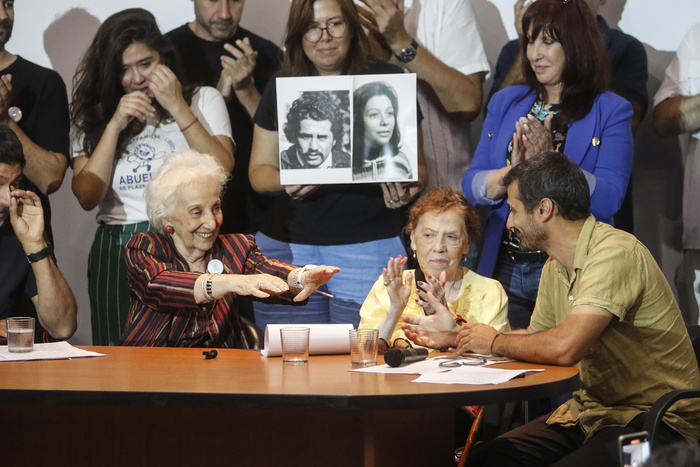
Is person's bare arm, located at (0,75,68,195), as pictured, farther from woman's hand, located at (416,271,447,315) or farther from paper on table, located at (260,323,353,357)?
woman's hand, located at (416,271,447,315)

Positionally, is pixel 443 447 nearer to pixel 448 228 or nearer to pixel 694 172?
pixel 448 228

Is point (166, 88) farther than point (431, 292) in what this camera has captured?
Yes

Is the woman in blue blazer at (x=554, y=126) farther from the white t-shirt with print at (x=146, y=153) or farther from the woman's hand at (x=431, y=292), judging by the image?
the white t-shirt with print at (x=146, y=153)

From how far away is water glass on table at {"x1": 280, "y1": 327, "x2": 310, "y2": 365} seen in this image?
249 cm

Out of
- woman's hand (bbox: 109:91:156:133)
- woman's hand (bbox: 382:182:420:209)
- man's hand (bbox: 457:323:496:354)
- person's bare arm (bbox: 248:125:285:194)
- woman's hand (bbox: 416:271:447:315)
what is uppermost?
woman's hand (bbox: 109:91:156:133)

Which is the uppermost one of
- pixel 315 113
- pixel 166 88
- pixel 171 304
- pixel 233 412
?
pixel 166 88

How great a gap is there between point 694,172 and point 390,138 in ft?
5.09

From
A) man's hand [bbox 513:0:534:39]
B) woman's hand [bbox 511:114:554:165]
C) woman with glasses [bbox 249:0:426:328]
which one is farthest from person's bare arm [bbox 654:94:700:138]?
woman with glasses [bbox 249:0:426:328]

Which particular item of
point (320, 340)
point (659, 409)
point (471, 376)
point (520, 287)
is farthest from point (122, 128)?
point (659, 409)

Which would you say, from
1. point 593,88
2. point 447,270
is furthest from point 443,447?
point 593,88

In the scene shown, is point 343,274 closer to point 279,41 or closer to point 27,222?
point 279,41

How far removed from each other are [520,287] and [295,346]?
1.65m

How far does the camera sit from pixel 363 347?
2428mm

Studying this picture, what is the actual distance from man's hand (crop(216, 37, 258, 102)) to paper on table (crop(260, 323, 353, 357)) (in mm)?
1934
